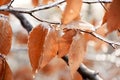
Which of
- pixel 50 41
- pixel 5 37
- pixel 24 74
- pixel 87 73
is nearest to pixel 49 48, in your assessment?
pixel 50 41

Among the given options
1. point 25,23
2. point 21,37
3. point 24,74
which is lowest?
point 24,74

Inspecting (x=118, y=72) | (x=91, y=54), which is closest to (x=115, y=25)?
(x=118, y=72)

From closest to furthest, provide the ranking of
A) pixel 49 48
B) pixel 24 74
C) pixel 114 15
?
pixel 114 15 < pixel 49 48 < pixel 24 74

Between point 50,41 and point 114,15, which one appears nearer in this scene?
point 114,15

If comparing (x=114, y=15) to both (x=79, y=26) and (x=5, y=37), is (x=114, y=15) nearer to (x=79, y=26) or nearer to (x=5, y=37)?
(x=79, y=26)

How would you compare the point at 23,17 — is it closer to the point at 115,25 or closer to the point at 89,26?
the point at 89,26

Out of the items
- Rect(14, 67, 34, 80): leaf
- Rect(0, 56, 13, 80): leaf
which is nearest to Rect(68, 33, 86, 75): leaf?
Rect(0, 56, 13, 80): leaf

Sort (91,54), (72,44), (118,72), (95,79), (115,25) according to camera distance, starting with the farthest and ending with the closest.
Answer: (91,54)
(118,72)
(95,79)
(72,44)
(115,25)
